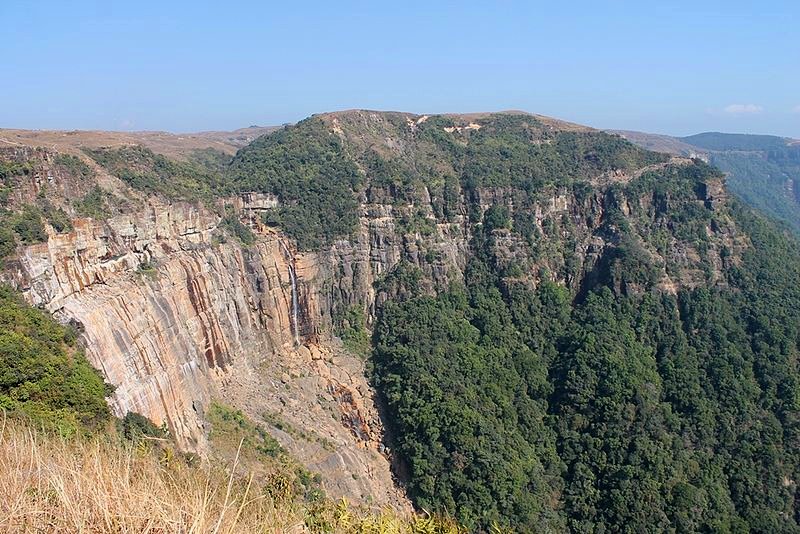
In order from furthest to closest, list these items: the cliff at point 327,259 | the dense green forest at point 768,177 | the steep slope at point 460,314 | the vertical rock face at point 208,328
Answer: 1. the dense green forest at point 768,177
2. the steep slope at point 460,314
3. the cliff at point 327,259
4. the vertical rock face at point 208,328

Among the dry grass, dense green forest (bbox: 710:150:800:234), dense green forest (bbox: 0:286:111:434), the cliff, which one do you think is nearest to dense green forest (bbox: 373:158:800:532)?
the cliff

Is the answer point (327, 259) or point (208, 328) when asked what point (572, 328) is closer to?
point (327, 259)

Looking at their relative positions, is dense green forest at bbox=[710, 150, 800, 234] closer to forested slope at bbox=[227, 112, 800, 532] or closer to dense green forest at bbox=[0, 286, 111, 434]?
forested slope at bbox=[227, 112, 800, 532]

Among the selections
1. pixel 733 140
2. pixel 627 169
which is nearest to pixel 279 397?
pixel 627 169

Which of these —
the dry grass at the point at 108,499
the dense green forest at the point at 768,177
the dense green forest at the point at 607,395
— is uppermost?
the dry grass at the point at 108,499

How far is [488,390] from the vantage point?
48312mm

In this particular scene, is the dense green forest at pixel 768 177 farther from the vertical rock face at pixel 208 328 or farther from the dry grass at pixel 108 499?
the dry grass at pixel 108 499

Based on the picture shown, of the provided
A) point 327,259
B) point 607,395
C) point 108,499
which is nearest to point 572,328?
point 607,395

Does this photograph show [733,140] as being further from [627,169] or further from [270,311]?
[270,311]

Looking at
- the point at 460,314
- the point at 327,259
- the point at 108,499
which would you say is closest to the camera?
the point at 108,499

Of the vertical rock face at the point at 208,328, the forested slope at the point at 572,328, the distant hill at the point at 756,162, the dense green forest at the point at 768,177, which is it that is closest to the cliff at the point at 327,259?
the vertical rock face at the point at 208,328

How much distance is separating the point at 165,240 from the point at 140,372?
11.2 metres

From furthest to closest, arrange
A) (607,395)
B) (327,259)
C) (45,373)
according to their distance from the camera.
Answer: (327,259), (607,395), (45,373)

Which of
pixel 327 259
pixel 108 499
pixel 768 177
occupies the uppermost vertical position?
pixel 108 499
